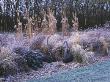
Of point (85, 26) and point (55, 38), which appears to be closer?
point (55, 38)

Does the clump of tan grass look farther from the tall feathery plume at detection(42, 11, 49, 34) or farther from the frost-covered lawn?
the tall feathery plume at detection(42, 11, 49, 34)

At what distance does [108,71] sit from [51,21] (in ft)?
14.6

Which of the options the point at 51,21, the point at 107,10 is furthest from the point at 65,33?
the point at 107,10

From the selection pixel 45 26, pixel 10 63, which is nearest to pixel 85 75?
pixel 10 63

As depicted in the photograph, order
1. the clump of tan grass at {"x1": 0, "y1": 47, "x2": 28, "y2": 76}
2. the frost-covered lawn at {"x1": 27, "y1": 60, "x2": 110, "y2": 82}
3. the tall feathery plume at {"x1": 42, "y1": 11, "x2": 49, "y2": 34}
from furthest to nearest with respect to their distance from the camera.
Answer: the tall feathery plume at {"x1": 42, "y1": 11, "x2": 49, "y2": 34} → the clump of tan grass at {"x1": 0, "y1": 47, "x2": 28, "y2": 76} → the frost-covered lawn at {"x1": 27, "y1": 60, "x2": 110, "y2": 82}

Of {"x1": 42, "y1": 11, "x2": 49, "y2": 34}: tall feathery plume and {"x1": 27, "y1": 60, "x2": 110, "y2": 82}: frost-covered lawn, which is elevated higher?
{"x1": 42, "y1": 11, "x2": 49, "y2": 34}: tall feathery plume

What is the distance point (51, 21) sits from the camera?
14.1 metres

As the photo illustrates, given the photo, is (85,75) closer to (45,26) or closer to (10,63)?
(10,63)

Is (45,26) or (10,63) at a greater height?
(45,26)

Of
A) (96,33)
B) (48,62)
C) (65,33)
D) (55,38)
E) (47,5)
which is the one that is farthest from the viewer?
(47,5)

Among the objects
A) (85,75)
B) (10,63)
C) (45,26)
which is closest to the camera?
(85,75)

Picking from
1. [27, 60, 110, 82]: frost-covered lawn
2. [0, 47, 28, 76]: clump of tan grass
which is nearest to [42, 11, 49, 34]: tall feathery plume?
[27, 60, 110, 82]: frost-covered lawn

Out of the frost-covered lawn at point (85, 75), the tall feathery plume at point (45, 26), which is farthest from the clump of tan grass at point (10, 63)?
the tall feathery plume at point (45, 26)

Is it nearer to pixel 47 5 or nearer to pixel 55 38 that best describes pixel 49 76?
pixel 55 38
